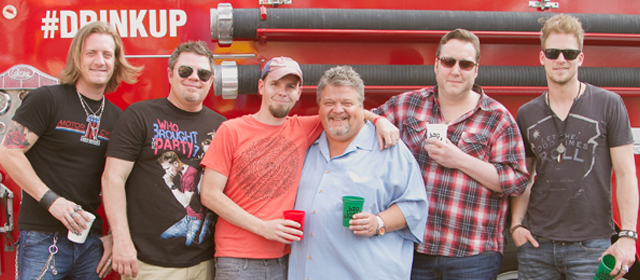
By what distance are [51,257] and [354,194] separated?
5.43 feet

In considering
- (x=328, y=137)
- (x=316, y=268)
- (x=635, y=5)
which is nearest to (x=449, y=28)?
(x=328, y=137)

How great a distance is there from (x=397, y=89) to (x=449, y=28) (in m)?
0.54

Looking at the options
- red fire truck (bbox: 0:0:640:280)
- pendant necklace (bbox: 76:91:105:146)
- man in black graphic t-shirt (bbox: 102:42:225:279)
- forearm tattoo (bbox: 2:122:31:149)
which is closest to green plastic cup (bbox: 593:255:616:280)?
red fire truck (bbox: 0:0:640:280)

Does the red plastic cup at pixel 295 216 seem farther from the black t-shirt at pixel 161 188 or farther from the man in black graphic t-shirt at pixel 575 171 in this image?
the man in black graphic t-shirt at pixel 575 171

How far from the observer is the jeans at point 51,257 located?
232 cm

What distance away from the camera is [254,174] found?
238 cm

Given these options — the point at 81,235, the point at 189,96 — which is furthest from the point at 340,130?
the point at 81,235


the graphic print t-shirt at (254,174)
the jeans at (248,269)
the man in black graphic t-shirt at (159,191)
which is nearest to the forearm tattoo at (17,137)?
the man in black graphic t-shirt at (159,191)

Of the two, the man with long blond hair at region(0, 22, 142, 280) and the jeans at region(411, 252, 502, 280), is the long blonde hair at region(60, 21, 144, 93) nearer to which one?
the man with long blond hair at region(0, 22, 142, 280)

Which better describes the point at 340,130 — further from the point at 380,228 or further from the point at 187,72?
the point at 187,72

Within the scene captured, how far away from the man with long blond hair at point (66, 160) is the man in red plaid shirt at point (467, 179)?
1.86 m

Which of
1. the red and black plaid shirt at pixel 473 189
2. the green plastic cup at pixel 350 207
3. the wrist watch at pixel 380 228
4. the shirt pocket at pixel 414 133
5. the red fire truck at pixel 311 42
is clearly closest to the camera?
the green plastic cup at pixel 350 207

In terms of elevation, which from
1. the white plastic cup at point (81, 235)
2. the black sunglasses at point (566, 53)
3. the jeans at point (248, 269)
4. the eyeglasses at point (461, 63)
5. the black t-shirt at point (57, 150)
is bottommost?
the jeans at point (248, 269)

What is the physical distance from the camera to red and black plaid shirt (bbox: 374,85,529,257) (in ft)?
7.95
